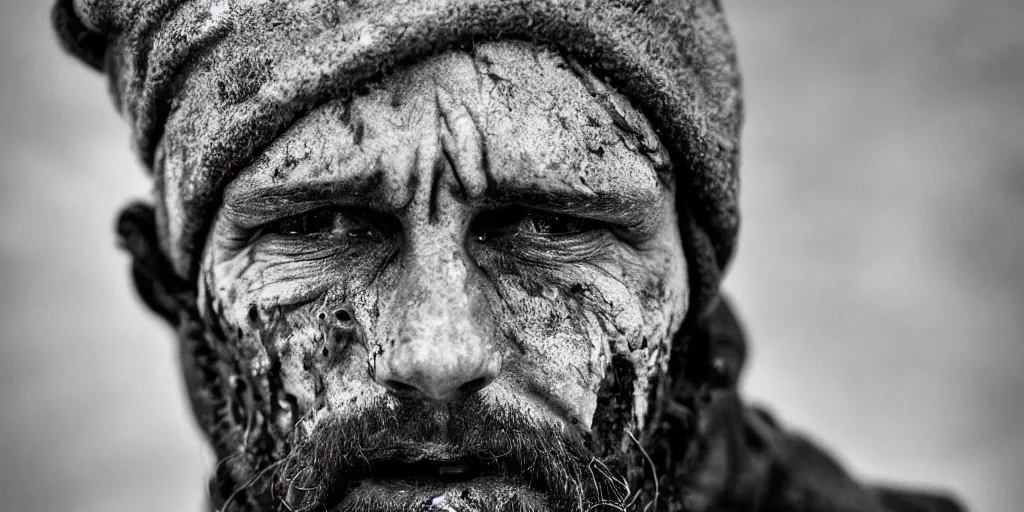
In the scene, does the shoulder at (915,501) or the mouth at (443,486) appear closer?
the mouth at (443,486)

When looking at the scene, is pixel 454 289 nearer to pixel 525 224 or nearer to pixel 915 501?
pixel 525 224

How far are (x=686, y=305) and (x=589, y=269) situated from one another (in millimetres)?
346

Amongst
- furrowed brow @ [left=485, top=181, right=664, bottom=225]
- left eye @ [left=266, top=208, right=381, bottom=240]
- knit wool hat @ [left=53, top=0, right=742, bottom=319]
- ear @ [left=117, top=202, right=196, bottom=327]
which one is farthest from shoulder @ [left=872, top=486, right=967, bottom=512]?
ear @ [left=117, top=202, right=196, bottom=327]

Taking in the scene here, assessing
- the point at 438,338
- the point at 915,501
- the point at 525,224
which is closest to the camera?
the point at 438,338

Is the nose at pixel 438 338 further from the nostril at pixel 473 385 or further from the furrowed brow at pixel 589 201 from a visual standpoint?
the furrowed brow at pixel 589 201

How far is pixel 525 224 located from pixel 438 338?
34cm

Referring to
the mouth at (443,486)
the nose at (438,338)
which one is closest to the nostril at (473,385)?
the nose at (438,338)

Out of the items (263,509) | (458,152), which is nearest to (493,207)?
(458,152)

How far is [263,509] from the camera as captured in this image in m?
2.18

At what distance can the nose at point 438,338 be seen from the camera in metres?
1.72

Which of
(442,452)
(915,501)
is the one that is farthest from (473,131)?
(915,501)

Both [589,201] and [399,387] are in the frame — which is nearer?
[399,387]

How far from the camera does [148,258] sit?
250cm

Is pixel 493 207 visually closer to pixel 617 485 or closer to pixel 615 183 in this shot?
pixel 615 183
